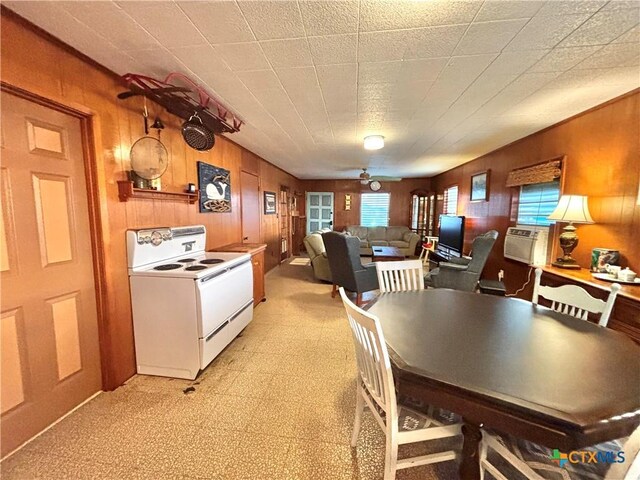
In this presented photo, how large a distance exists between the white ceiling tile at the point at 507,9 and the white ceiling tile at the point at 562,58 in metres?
0.52

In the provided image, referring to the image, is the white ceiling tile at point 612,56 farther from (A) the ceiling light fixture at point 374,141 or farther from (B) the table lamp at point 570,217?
(A) the ceiling light fixture at point 374,141

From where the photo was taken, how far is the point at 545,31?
55.3 inches

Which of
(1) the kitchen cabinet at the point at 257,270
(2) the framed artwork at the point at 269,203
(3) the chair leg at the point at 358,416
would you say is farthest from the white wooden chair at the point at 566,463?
(2) the framed artwork at the point at 269,203

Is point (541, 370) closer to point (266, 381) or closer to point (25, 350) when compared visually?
point (266, 381)

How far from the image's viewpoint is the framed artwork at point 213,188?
9.52 ft

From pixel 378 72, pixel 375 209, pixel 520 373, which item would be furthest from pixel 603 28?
pixel 375 209

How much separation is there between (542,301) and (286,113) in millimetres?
3043

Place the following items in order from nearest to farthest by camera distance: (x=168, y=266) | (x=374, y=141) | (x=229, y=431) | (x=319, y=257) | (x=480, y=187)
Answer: (x=229, y=431) → (x=168, y=266) → (x=374, y=141) → (x=480, y=187) → (x=319, y=257)

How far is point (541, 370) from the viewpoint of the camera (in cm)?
94

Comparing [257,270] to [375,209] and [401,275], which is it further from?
[375,209]

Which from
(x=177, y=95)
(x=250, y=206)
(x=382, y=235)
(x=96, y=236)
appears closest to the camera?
(x=96, y=236)

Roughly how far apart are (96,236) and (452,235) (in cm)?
538

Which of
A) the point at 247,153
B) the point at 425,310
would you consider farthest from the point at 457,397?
the point at 247,153

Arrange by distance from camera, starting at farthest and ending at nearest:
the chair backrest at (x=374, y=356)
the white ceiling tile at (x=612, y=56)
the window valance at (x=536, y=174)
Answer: the window valance at (x=536, y=174), the white ceiling tile at (x=612, y=56), the chair backrest at (x=374, y=356)
